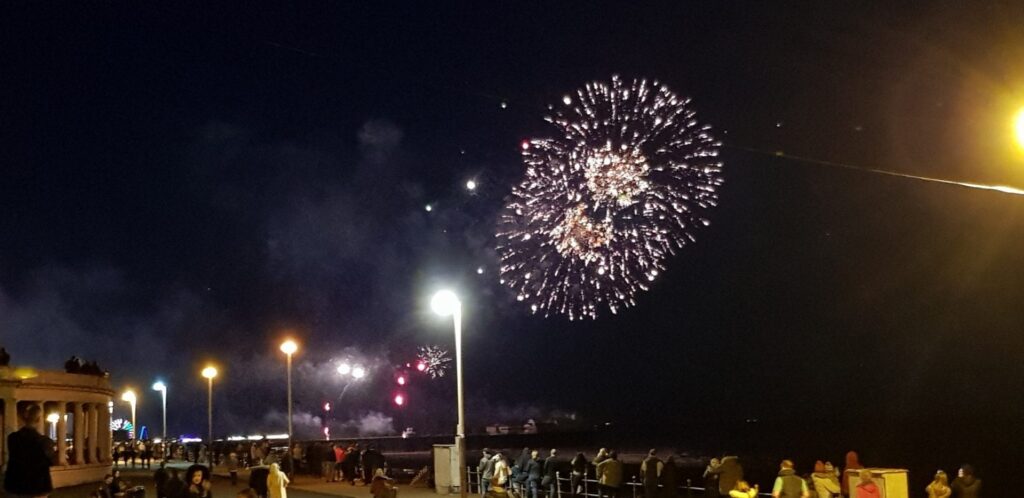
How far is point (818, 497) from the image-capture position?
19.0 metres

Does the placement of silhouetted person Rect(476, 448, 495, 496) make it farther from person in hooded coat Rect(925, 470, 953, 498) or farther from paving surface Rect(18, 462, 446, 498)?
person in hooded coat Rect(925, 470, 953, 498)

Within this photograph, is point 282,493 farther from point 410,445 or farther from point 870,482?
point 410,445

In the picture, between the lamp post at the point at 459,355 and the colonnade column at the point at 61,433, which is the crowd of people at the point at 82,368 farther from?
the lamp post at the point at 459,355

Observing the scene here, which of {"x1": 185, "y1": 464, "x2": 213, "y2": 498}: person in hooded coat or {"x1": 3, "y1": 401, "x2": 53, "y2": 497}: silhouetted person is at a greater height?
{"x1": 3, "y1": 401, "x2": 53, "y2": 497}: silhouetted person

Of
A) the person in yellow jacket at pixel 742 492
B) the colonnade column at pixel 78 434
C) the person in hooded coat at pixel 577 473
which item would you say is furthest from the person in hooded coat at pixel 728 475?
the colonnade column at pixel 78 434

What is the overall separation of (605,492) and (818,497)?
27.6 feet

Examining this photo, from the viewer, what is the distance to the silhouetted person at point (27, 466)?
902 centimetres

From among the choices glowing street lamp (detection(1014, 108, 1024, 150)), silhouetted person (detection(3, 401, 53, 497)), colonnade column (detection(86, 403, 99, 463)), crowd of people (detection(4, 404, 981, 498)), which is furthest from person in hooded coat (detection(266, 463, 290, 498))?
colonnade column (detection(86, 403, 99, 463))

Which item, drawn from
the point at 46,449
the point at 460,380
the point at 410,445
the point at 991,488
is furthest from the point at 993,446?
the point at 46,449

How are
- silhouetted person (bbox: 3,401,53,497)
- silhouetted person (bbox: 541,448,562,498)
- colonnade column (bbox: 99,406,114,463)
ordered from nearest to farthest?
silhouetted person (bbox: 3,401,53,497)
silhouetted person (bbox: 541,448,562,498)
colonnade column (bbox: 99,406,114,463)

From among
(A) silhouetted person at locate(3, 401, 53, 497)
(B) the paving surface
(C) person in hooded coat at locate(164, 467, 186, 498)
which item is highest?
(A) silhouetted person at locate(3, 401, 53, 497)

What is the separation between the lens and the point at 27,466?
356 inches

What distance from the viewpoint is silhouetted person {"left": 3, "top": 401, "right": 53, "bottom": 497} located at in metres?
9.02

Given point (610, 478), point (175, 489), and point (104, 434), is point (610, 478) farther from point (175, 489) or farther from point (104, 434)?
point (104, 434)
